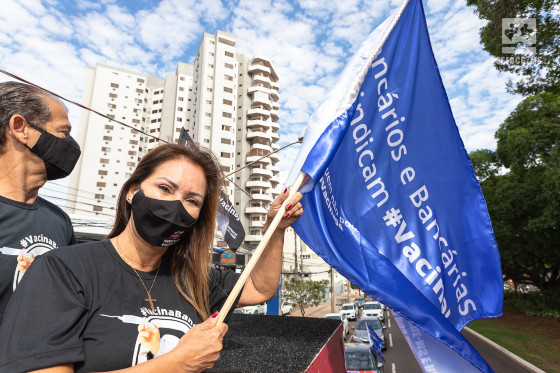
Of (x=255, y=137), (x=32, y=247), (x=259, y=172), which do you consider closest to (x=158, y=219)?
(x=32, y=247)

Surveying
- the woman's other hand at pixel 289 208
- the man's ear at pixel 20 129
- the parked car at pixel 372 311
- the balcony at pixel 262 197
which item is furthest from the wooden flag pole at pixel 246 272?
the balcony at pixel 262 197

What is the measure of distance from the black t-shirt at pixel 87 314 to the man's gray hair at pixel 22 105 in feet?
3.16

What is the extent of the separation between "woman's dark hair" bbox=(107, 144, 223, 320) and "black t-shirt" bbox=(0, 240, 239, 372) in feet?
0.32

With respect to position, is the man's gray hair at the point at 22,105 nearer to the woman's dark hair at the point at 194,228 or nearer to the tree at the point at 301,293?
the woman's dark hair at the point at 194,228

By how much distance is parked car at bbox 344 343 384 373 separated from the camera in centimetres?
973

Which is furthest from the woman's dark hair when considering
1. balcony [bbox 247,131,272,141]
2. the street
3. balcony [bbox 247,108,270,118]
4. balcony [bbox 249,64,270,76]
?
balcony [bbox 249,64,270,76]

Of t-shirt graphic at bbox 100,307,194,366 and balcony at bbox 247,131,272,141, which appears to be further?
balcony at bbox 247,131,272,141

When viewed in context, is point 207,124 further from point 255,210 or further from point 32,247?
point 32,247

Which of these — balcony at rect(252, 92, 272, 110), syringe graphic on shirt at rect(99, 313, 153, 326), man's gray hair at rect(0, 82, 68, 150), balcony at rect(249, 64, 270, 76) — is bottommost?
syringe graphic on shirt at rect(99, 313, 153, 326)

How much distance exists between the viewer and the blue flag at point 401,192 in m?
2.42

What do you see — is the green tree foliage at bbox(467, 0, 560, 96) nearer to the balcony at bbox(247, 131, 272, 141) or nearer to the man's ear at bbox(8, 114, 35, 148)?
the man's ear at bbox(8, 114, 35, 148)

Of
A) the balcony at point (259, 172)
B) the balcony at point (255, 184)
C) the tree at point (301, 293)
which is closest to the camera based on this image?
the tree at point (301, 293)

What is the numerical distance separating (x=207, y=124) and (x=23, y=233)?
48.4 metres

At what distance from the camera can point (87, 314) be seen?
1.12 meters
